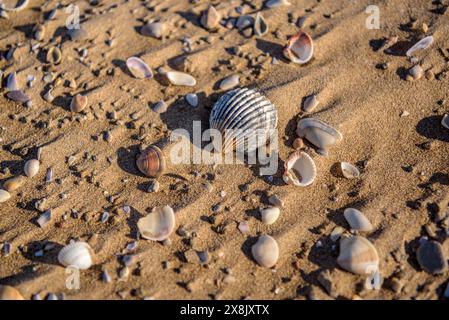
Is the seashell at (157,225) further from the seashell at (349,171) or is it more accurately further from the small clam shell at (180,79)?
the seashell at (349,171)

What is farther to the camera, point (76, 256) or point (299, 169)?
point (299, 169)

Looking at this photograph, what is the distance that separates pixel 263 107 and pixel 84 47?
175 centimetres

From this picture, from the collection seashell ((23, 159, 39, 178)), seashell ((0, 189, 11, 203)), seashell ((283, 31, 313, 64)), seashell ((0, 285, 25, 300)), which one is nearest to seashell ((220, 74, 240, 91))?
seashell ((283, 31, 313, 64))

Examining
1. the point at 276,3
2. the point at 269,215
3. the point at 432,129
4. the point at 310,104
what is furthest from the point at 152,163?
the point at 432,129

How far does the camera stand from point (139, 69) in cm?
364

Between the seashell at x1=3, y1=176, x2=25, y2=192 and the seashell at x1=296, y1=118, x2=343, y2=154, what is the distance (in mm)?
2136

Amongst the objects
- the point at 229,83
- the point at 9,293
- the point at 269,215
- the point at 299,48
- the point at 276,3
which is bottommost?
the point at 9,293

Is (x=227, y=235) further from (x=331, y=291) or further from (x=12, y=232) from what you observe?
(x=12, y=232)

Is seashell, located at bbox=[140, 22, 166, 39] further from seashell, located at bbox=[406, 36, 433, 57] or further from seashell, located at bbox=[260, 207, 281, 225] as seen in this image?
seashell, located at bbox=[406, 36, 433, 57]

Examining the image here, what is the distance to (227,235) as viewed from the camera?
2898mm

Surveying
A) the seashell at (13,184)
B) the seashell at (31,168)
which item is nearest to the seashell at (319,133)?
the seashell at (31,168)

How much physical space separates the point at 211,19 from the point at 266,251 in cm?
223

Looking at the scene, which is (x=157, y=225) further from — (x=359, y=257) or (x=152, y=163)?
(x=359, y=257)

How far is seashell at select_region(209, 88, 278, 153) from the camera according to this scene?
10.5 feet
